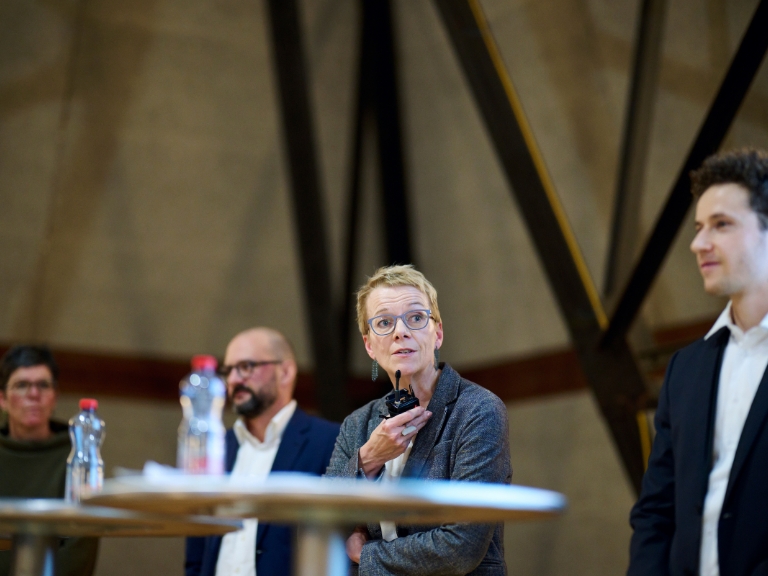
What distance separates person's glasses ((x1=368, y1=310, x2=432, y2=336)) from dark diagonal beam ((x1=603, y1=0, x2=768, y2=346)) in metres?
2.07

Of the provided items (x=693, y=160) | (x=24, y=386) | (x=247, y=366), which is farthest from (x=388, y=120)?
(x=24, y=386)

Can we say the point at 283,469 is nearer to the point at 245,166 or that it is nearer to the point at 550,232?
the point at 550,232

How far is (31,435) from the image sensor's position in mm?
3865

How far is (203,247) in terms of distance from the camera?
7371 millimetres

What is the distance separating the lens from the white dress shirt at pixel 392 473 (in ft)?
8.10

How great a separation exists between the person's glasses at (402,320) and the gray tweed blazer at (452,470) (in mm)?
157

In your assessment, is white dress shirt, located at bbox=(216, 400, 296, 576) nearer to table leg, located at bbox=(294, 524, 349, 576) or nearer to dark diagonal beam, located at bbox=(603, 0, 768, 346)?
table leg, located at bbox=(294, 524, 349, 576)

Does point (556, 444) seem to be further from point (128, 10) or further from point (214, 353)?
point (128, 10)

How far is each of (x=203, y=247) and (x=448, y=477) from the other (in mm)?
5240

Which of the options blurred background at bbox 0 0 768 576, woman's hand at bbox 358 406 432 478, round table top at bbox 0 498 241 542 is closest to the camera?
round table top at bbox 0 498 241 542

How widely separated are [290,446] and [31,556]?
55.8 inches

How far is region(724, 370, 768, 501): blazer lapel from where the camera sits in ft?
6.61

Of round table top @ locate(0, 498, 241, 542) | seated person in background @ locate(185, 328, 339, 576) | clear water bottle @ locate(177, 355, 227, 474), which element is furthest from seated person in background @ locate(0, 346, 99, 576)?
clear water bottle @ locate(177, 355, 227, 474)

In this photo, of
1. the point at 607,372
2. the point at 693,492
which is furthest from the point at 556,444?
the point at 693,492
